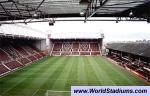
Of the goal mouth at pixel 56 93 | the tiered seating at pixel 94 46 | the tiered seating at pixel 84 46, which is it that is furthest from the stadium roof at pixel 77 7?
the tiered seating at pixel 94 46

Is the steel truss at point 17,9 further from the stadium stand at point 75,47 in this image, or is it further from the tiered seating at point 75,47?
the tiered seating at point 75,47

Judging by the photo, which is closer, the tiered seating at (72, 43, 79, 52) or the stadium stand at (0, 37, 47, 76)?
the stadium stand at (0, 37, 47, 76)

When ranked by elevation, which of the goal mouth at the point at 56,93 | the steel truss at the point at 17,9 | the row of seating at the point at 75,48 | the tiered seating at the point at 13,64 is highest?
the steel truss at the point at 17,9

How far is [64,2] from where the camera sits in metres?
12.7

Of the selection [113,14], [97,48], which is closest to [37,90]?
[113,14]

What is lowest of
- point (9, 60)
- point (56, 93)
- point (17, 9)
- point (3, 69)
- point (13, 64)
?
point (13, 64)

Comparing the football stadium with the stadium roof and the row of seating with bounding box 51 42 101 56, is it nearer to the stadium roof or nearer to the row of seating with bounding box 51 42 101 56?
the stadium roof

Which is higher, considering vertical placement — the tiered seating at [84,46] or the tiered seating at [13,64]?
the tiered seating at [13,64]

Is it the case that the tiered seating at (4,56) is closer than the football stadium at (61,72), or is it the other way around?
the football stadium at (61,72)

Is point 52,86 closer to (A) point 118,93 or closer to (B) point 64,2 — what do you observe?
(B) point 64,2

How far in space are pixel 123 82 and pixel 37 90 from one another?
763 centimetres

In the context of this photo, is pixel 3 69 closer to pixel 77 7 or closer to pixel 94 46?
pixel 77 7


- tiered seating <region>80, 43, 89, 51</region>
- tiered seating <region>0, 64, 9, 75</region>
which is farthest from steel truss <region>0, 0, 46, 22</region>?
tiered seating <region>80, 43, 89, 51</region>

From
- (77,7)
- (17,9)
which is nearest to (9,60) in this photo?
(17,9)
